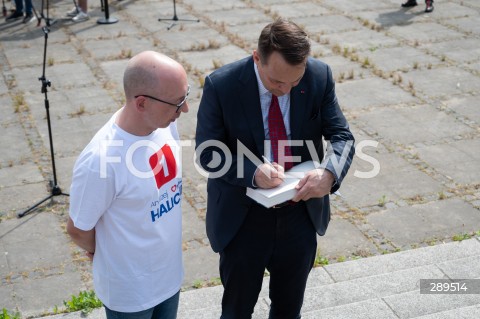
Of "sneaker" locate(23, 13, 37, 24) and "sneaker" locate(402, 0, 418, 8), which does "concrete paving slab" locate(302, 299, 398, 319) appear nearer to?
"sneaker" locate(402, 0, 418, 8)

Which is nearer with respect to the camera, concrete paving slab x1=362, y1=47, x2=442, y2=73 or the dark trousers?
the dark trousers

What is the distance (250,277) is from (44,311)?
1.95 meters

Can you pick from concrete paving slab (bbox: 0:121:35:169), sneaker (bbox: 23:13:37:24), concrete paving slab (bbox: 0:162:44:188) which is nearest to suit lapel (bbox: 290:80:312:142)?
concrete paving slab (bbox: 0:162:44:188)

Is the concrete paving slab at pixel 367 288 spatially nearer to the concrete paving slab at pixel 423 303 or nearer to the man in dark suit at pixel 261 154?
the concrete paving slab at pixel 423 303

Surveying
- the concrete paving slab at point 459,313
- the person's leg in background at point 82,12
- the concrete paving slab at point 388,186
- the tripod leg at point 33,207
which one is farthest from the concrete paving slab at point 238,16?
the concrete paving slab at point 459,313

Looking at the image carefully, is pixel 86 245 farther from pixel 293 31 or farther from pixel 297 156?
pixel 293 31

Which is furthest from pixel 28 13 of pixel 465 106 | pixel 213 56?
pixel 465 106

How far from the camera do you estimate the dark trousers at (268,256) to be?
3430mm

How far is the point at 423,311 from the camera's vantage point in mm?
4277

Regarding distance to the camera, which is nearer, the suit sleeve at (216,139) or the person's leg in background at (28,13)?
the suit sleeve at (216,139)

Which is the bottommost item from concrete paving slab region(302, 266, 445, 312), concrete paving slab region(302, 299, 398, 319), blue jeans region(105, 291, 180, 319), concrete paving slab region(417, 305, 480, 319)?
concrete paving slab region(302, 266, 445, 312)

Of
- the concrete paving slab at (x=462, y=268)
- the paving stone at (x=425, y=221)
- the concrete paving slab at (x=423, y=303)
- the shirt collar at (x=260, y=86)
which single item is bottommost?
the paving stone at (x=425, y=221)

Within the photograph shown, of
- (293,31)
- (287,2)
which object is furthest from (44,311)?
(287,2)

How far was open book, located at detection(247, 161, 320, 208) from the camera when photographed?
317 centimetres
